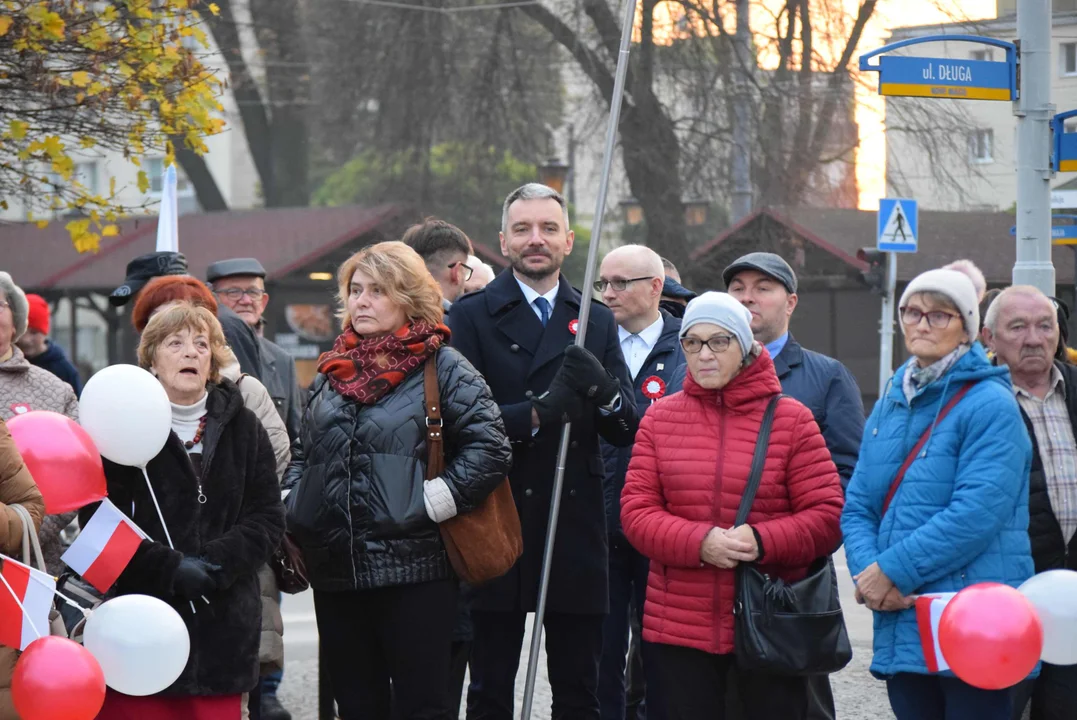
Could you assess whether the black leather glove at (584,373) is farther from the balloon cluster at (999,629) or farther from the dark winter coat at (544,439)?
the balloon cluster at (999,629)

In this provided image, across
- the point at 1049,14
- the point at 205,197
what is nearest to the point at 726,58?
the point at 1049,14

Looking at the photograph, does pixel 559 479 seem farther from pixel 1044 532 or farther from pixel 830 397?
pixel 1044 532

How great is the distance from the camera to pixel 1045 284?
7.75 m

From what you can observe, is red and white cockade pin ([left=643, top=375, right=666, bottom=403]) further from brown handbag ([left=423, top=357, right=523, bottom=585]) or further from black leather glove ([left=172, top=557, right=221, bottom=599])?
black leather glove ([left=172, top=557, right=221, bottom=599])

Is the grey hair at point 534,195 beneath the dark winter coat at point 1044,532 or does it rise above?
above

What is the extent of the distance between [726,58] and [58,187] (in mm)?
12590

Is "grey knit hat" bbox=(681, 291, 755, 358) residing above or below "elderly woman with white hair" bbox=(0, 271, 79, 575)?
above

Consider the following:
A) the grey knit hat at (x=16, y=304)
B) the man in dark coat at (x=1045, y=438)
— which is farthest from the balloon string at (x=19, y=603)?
the man in dark coat at (x=1045, y=438)

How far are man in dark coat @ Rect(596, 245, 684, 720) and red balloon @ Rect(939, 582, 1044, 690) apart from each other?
182 cm

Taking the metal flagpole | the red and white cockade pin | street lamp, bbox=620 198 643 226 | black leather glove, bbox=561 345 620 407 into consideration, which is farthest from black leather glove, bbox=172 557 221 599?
street lamp, bbox=620 198 643 226

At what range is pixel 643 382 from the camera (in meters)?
6.27

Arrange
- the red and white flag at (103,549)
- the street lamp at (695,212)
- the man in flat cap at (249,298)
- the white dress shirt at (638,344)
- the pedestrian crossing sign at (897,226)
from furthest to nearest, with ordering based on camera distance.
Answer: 1. the street lamp at (695,212)
2. the pedestrian crossing sign at (897,226)
3. the man in flat cap at (249,298)
4. the white dress shirt at (638,344)
5. the red and white flag at (103,549)

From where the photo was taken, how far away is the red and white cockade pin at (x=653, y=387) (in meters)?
6.20

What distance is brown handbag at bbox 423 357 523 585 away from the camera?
4594 mm
